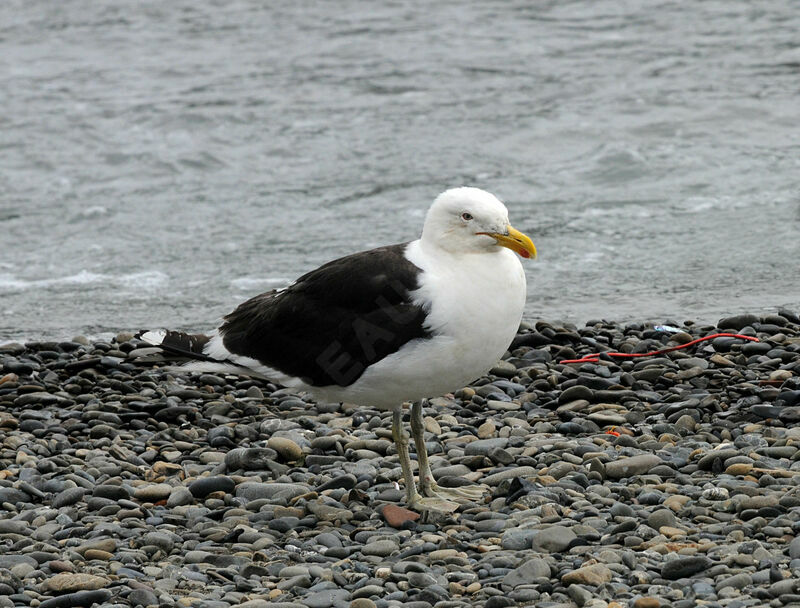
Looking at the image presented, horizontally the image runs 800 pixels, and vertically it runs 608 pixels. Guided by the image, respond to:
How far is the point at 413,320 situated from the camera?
5766mm

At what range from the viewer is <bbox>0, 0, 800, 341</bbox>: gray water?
38.9 ft

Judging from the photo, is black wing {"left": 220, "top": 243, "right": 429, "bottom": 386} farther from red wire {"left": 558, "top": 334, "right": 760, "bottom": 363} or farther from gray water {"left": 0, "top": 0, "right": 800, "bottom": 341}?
gray water {"left": 0, "top": 0, "right": 800, "bottom": 341}

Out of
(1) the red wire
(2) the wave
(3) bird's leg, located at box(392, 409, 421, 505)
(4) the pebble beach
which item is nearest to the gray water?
(2) the wave

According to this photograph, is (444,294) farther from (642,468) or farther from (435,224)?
(642,468)

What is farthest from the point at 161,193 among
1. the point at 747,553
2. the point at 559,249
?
the point at 747,553

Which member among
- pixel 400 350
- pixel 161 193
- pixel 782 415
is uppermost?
pixel 400 350

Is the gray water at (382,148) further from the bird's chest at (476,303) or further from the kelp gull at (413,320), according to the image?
the bird's chest at (476,303)

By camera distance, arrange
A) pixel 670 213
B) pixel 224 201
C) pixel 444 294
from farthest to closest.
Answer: pixel 224 201 < pixel 670 213 < pixel 444 294

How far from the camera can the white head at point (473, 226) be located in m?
5.89

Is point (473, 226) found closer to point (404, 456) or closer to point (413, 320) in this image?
point (413, 320)

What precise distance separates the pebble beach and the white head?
3.69 ft

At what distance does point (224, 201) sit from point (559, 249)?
14.9ft

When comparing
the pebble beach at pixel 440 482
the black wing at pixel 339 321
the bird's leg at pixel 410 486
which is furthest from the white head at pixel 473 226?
the pebble beach at pixel 440 482

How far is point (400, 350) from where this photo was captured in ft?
19.1
